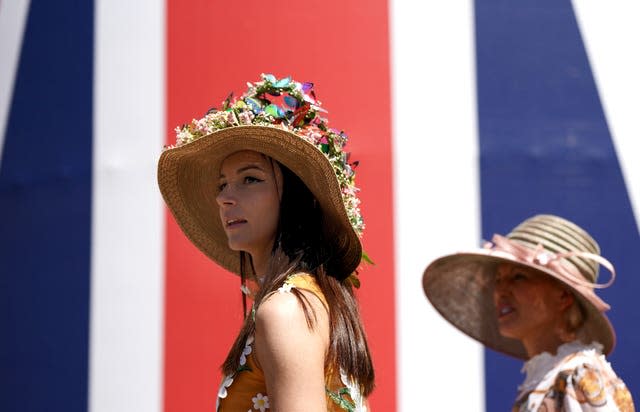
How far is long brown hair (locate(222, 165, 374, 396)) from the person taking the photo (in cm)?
187

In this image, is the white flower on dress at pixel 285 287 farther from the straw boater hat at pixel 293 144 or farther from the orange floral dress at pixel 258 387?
the straw boater hat at pixel 293 144

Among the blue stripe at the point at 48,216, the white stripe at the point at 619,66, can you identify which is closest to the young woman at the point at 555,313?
the white stripe at the point at 619,66

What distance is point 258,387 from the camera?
1.85 metres

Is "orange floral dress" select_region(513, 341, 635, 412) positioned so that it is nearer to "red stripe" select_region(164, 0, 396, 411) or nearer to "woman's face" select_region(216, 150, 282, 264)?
"woman's face" select_region(216, 150, 282, 264)

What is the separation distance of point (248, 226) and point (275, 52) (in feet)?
3.72

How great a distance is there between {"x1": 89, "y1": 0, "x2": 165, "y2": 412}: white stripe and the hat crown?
134 centimetres

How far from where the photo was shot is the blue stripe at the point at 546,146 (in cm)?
283

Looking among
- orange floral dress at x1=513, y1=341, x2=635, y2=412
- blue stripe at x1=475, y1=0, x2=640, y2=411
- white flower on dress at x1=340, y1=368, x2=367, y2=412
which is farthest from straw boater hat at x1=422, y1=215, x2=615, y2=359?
blue stripe at x1=475, y1=0, x2=640, y2=411

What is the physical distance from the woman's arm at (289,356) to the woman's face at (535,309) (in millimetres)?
491

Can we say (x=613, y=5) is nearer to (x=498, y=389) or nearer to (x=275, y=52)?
(x=275, y=52)

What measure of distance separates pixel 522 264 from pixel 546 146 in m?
0.98

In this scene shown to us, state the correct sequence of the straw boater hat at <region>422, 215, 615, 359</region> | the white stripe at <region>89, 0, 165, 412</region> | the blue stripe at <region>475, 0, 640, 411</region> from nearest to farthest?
1. the straw boater hat at <region>422, 215, 615, 359</region>
2. the blue stripe at <region>475, 0, 640, 411</region>
3. the white stripe at <region>89, 0, 165, 412</region>

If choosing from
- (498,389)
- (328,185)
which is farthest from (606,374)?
(498,389)

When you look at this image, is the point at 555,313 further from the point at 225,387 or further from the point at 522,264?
the point at 225,387
